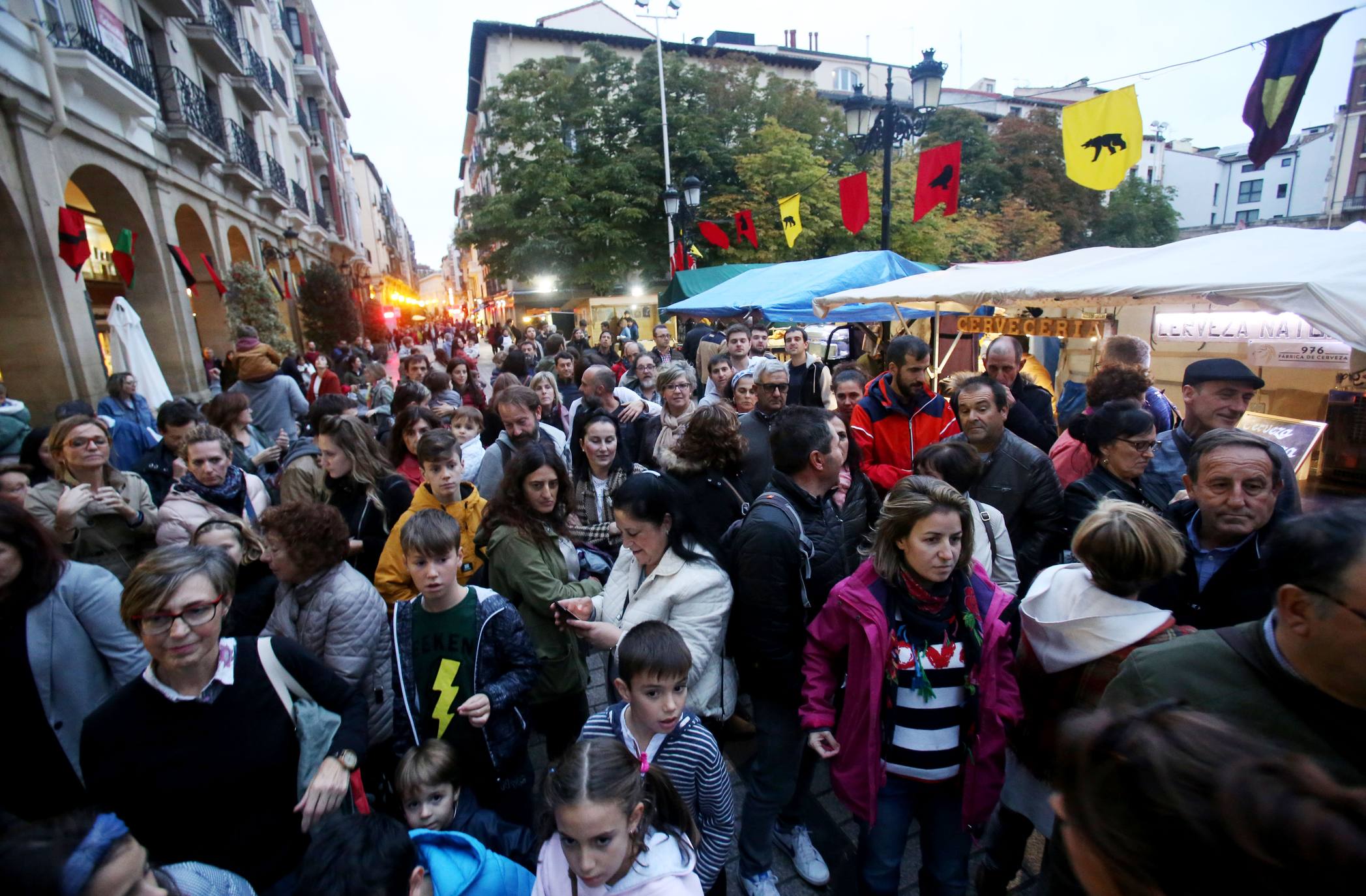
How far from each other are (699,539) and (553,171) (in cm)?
2483

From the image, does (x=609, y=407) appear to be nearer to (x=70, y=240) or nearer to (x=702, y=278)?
(x=70, y=240)

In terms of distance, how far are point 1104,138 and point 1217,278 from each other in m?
3.07

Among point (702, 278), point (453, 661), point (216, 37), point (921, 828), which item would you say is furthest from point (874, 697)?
point (216, 37)

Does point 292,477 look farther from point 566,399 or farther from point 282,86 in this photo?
point 282,86

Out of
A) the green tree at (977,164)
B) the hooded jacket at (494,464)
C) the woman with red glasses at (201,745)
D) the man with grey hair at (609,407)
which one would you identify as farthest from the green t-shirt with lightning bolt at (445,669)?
the green tree at (977,164)

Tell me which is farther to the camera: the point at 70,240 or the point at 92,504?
the point at 70,240

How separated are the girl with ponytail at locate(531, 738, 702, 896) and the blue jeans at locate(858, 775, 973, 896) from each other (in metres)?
0.80

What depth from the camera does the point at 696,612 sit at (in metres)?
2.43

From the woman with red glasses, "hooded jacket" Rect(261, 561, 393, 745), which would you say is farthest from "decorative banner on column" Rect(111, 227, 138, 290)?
the woman with red glasses

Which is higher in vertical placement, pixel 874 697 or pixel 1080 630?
pixel 1080 630

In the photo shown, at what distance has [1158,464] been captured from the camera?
322cm

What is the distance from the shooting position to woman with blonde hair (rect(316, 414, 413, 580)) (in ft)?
11.6

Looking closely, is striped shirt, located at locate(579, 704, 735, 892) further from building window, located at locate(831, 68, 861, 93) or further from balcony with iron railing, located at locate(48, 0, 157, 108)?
building window, located at locate(831, 68, 861, 93)

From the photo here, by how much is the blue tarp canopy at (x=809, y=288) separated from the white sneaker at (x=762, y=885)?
23.2 feet
